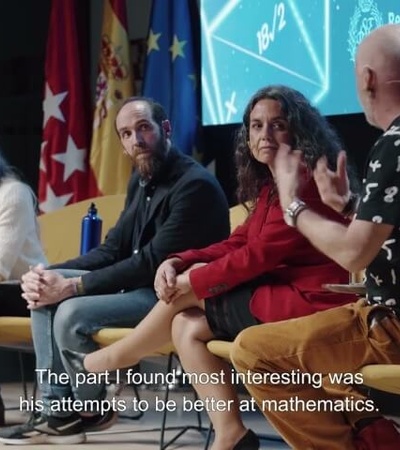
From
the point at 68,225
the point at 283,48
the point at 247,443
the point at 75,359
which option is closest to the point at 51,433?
the point at 75,359

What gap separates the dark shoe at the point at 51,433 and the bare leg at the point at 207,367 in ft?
2.50

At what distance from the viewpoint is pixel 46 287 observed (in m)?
3.53

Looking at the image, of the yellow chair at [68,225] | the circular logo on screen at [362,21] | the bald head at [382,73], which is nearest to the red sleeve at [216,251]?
the bald head at [382,73]

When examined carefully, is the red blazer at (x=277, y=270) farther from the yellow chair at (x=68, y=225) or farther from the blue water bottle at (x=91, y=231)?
the yellow chair at (x=68, y=225)

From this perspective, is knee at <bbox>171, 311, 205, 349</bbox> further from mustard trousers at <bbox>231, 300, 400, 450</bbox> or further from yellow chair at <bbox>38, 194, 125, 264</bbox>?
yellow chair at <bbox>38, 194, 125, 264</bbox>

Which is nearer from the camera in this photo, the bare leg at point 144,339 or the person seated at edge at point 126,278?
the bare leg at point 144,339

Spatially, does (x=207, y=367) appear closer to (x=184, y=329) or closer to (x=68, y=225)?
(x=184, y=329)

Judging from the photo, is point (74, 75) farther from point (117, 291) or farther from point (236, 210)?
point (117, 291)

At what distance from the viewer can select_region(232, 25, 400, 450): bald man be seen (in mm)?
2174

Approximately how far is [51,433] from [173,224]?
825mm

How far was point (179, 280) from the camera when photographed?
9.63 ft

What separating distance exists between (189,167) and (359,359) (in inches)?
53.6

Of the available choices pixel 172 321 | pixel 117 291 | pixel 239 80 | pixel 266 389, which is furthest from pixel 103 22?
pixel 266 389

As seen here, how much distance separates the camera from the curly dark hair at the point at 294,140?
293 centimetres
